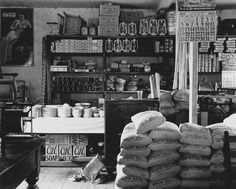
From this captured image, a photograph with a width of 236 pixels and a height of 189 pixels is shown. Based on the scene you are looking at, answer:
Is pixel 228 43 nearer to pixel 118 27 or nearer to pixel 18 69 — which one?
pixel 118 27

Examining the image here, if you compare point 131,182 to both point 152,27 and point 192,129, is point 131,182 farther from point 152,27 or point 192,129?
point 152,27

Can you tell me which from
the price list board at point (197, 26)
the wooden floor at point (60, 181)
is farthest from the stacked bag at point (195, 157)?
the wooden floor at point (60, 181)

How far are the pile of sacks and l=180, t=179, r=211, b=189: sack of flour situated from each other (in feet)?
0.14

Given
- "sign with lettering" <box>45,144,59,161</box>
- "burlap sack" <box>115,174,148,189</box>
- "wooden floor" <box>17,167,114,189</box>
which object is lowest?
"wooden floor" <box>17,167,114,189</box>

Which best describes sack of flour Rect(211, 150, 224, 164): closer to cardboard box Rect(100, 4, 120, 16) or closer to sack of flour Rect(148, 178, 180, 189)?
sack of flour Rect(148, 178, 180, 189)

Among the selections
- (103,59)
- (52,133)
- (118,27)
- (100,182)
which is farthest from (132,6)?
(100,182)

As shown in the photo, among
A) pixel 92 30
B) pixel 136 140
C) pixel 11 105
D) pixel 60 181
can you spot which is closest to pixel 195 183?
pixel 136 140

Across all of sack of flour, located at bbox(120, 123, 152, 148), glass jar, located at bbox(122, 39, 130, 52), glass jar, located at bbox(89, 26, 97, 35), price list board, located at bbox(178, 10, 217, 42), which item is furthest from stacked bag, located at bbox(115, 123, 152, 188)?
glass jar, located at bbox(89, 26, 97, 35)

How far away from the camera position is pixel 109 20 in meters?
8.20

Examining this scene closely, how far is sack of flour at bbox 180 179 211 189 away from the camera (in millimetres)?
2758

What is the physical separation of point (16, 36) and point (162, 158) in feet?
21.7

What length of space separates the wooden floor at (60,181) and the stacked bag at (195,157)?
9.06ft

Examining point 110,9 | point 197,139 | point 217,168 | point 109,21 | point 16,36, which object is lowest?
point 217,168

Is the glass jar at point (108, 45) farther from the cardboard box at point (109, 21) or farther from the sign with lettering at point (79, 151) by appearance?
the sign with lettering at point (79, 151)
